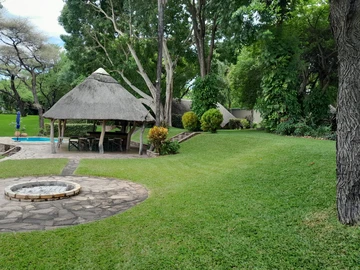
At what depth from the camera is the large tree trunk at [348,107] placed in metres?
3.68

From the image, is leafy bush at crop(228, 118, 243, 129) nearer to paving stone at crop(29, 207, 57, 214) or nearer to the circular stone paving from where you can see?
the circular stone paving

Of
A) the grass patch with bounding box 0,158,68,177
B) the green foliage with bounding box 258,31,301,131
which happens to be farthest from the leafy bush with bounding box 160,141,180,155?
the green foliage with bounding box 258,31,301,131

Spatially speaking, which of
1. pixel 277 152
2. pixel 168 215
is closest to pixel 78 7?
pixel 277 152

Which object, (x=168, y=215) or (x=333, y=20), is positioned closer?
(x=333, y=20)

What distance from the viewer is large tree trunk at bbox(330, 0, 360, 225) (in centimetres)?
368

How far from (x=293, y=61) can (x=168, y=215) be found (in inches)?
504

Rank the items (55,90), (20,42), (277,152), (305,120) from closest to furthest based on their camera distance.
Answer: (277,152), (305,120), (20,42), (55,90)

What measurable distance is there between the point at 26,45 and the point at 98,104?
15521mm

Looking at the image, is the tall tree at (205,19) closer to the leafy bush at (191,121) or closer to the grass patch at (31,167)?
the leafy bush at (191,121)

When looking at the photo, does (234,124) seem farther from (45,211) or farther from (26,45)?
(45,211)

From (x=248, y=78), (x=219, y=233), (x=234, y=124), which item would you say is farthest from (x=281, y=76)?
(x=234, y=124)

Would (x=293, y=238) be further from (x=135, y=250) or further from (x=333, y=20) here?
(x=333, y=20)

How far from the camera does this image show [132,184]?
775cm

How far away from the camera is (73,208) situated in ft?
18.1
